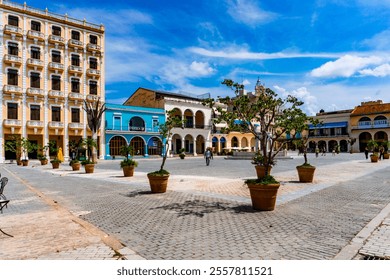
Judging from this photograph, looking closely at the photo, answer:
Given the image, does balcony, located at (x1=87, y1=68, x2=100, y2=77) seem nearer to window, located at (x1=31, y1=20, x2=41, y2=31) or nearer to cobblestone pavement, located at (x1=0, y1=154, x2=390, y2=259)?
window, located at (x1=31, y1=20, x2=41, y2=31)

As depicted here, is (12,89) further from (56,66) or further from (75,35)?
(75,35)

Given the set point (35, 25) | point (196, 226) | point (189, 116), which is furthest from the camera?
point (189, 116)

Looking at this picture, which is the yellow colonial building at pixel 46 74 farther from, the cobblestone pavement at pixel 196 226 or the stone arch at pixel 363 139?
the stone arch at pixel 363 139

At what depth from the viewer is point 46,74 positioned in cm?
3559

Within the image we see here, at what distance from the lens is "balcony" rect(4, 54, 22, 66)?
107 feet

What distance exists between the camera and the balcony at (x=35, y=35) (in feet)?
112


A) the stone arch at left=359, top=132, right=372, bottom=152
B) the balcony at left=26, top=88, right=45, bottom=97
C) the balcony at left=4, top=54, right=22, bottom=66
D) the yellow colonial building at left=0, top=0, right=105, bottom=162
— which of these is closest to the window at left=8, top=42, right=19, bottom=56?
the yellow colonial building at left=0, top=0, right=105, bottom=162

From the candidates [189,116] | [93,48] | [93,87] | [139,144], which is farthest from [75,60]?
[189,116]

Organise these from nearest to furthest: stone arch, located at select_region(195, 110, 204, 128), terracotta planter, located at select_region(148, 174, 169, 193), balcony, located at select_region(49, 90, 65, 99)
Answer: terracotta planter, located at select_region(148, 174, 169, 193)
balcony, located at select_region(49, 90, 65, 99)
stone arch, located at select_region(195, 110, 204, 128)

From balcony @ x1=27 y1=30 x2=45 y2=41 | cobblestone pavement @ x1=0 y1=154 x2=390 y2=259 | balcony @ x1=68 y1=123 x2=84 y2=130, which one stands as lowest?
cobblestone pavement @ x1=0 y1=154 x2=390 y2=259

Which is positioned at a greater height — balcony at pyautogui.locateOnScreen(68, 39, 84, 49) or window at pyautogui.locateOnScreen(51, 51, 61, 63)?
balcony at pyautogui.locateOnScreen(68, 39, 84, 49)

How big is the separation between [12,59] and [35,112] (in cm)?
656
